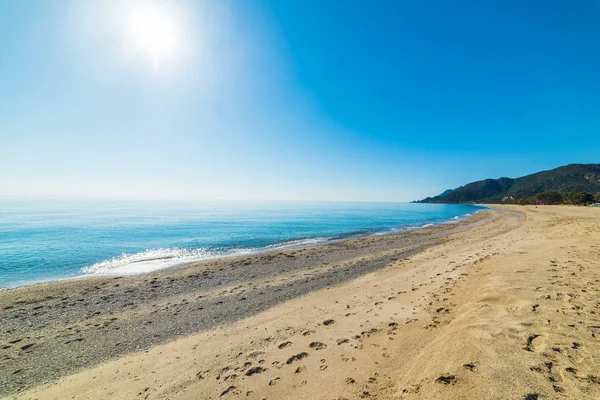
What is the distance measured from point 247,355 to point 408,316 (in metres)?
5.82

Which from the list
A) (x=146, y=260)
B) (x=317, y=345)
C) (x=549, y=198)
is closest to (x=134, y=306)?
(x=317, y=345)

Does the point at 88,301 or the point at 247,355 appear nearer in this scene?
the point at 247,355

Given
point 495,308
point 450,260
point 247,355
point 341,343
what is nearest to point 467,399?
point 341,343

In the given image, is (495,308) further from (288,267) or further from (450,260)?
(288,267)

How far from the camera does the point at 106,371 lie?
25.5ft

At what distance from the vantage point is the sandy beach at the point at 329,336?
4793 millimetres

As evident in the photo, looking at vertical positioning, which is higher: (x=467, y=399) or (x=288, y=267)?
(x=467, y=399)

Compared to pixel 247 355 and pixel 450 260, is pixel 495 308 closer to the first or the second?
pixel 247 355

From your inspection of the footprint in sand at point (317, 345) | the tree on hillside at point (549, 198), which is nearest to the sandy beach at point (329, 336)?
the footprint in sand at point (317, 345)

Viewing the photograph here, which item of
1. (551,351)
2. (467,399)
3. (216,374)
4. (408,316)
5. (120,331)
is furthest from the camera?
(120,331)

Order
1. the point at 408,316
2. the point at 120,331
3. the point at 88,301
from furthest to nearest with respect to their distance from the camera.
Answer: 1. the point at 88,301
2. the point at 120,331
3. the point at 408,316

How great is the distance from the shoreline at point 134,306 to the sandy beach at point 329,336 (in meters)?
0.09

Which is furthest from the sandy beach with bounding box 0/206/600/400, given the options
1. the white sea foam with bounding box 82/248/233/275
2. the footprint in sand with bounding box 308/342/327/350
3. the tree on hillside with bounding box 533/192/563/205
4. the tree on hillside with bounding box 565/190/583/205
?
the tree on hillside with bounding box 533/192/563/205

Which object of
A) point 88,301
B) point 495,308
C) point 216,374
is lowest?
point 88,301
